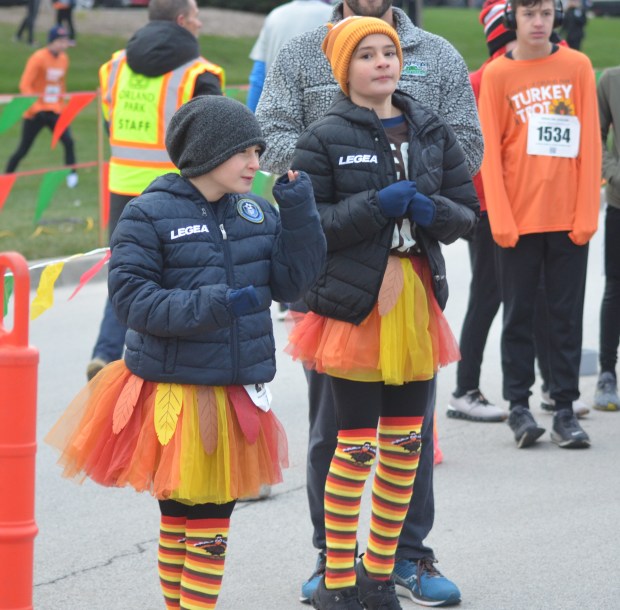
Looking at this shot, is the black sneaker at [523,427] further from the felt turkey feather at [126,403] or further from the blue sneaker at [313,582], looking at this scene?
the felt turkey feather at [126,403]

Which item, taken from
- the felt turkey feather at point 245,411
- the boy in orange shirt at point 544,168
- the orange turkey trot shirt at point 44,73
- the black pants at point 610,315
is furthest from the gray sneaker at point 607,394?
the orange turkey trot shirt at point 44,73

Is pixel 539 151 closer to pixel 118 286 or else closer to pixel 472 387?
pixel 472 387

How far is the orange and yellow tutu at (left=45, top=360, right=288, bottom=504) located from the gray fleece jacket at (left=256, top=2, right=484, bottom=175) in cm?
115

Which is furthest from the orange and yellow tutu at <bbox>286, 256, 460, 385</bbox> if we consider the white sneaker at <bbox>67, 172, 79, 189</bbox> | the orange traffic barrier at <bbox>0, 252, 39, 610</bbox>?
the white sneaker at <bbox>67, 172, 79, 189</bbox>

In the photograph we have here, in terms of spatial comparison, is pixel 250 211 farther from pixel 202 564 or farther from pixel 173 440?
pixel 202 564

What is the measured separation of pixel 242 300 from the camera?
3.72 metres

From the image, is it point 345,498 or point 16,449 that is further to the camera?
point 345,498

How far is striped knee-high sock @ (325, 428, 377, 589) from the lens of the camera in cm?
438

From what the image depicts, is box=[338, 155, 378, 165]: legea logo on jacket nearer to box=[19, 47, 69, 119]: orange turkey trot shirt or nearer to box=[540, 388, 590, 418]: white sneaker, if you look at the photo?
box=[540, 388, 590, 418]: white sneaker

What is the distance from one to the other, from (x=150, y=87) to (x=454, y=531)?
3.28 metres

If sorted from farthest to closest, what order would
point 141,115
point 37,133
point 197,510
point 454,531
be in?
point 37,133 → point 141,115 → point 454,531 → point 197,510

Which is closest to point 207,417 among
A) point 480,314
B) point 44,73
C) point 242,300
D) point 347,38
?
point 242,300

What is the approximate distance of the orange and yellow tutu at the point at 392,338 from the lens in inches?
173

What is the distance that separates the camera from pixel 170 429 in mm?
3924
